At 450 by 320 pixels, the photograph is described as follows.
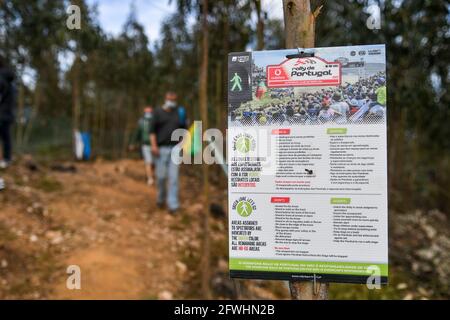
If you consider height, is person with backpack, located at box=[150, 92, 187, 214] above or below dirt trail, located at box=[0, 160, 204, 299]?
above

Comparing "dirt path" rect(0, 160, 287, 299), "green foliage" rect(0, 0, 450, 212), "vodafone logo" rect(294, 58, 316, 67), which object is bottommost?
"dirt path" rect(0, 160, 287, 299)

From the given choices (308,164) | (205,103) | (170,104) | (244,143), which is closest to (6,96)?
(170,104)

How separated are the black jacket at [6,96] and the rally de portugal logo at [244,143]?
5197 mm

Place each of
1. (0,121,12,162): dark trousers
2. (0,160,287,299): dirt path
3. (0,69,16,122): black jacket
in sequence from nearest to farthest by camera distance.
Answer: (0,160,287,299): dirt path, (0,69,16,122): black jacket, (0,121,12,162): dark trousers

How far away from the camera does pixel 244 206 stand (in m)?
2.47

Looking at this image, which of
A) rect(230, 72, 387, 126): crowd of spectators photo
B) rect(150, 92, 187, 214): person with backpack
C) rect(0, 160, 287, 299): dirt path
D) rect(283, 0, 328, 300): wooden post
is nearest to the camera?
rect(230, 72, 387, 126): crowd of spectators photo

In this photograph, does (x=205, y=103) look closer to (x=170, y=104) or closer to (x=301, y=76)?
(x=301, y=76)

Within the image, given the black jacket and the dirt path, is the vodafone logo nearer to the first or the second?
the dirt path

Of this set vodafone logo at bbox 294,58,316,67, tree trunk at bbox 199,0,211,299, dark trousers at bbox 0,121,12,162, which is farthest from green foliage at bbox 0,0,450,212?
vodafone logo at bbox 294,58,316,67

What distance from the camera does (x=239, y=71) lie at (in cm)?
246

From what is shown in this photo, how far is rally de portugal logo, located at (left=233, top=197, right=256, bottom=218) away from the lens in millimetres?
→ 2467

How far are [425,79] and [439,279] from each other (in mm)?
4561

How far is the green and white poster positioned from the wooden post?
0.15 metres

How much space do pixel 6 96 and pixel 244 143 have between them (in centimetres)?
532
